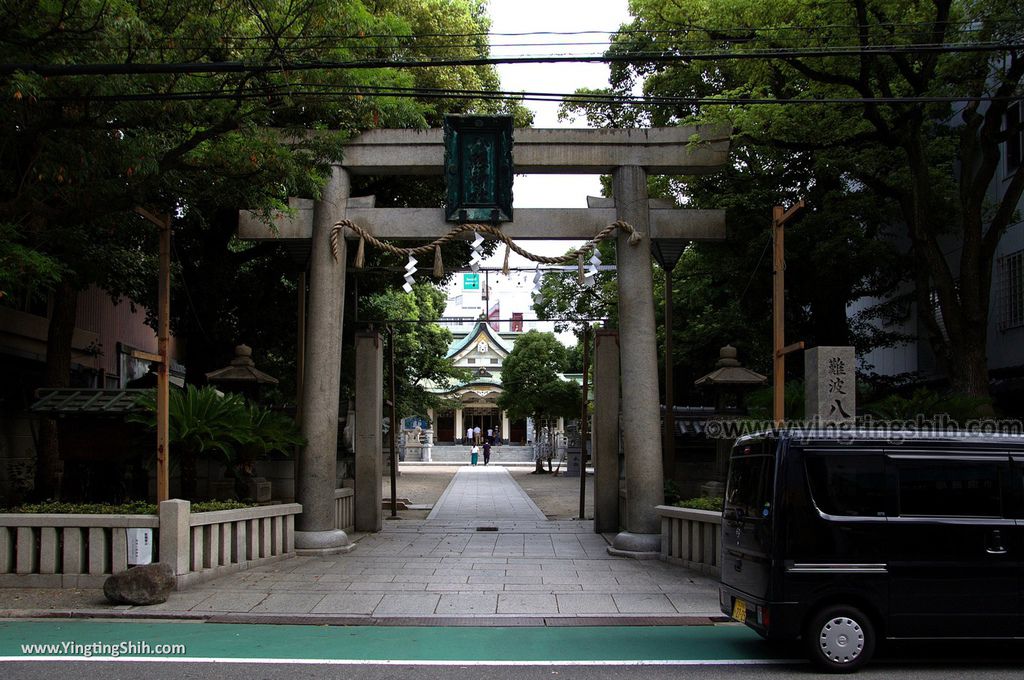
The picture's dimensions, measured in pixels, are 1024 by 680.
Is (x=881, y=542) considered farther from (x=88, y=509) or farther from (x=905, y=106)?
(x=905, y=106)

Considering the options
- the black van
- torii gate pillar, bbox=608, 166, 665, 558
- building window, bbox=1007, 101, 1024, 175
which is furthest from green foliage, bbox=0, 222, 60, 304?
building window, bbox=1007, 101, 1024, 175

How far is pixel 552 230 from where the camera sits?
1520 centimetres

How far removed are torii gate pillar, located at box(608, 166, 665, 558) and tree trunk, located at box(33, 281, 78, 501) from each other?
9289 mm

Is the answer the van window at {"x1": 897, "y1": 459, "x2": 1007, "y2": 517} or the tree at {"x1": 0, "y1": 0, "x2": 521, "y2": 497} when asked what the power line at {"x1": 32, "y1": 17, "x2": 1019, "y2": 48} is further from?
the van window at {"x1": 897, "y1": 459, "x2": 1007, "y2": 517}

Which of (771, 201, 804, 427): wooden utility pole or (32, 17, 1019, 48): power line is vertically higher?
(32, 17, 1019, 48): power line

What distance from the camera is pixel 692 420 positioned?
62.3ft

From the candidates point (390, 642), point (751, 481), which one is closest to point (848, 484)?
point (751, 481)

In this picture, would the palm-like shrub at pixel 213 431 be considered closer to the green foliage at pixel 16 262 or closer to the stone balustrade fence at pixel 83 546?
the stone balustrade fence at pixel 83 546

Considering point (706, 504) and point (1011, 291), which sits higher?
point (1011, 291)

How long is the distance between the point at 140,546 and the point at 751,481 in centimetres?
742

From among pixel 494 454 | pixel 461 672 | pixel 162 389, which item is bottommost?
pixel 494 454

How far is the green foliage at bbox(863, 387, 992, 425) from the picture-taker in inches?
530

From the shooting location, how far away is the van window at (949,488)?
26.3 ft

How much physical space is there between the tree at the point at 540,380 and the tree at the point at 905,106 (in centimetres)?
2828
